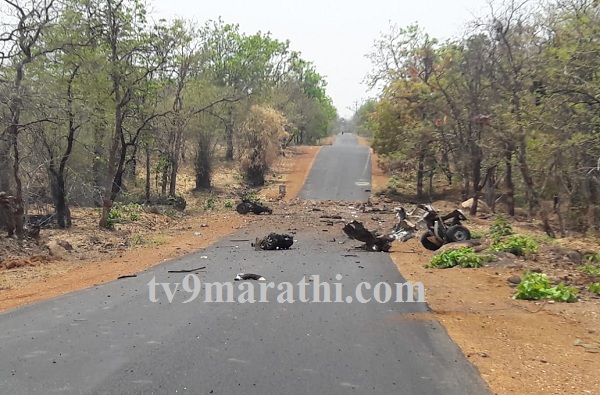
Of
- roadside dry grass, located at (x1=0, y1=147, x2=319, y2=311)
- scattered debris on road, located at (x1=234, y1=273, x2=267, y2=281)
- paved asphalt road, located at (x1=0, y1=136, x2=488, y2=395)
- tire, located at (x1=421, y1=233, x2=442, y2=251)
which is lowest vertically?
roadside dry grass, located at (x1=0, y1=147, x2=319, y2=311)

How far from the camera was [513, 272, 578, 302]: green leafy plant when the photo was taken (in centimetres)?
975

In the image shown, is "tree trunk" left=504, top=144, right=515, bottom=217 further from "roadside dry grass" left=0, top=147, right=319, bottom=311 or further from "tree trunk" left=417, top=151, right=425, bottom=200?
"roadside dry grass" left=0, top=147, right=319, bottom=311

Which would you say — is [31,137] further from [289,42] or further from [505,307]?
[289,42]

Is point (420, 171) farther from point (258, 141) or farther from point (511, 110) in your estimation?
point (511, 110)

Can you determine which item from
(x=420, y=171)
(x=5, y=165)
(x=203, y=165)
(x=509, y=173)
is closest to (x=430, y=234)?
(x=509, y=173)

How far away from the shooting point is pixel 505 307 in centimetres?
943

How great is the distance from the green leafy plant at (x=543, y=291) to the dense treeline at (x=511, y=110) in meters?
3.97

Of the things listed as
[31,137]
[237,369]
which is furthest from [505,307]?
[31,137]

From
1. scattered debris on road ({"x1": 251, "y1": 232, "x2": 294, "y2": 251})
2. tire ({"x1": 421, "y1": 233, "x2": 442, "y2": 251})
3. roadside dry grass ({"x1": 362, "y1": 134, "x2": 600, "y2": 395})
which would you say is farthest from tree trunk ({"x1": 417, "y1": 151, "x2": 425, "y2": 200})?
roadside dry grass ({"x1": 362, "y1": 134, "x2": 600, "y2": 395})

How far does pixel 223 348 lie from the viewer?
6629 millimetres

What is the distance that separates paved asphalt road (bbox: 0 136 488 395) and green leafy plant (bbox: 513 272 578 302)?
6.78 feet

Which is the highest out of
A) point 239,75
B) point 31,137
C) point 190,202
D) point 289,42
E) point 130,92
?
point 289,42

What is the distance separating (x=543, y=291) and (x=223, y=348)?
5.92m

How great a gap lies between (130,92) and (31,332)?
1672cm
